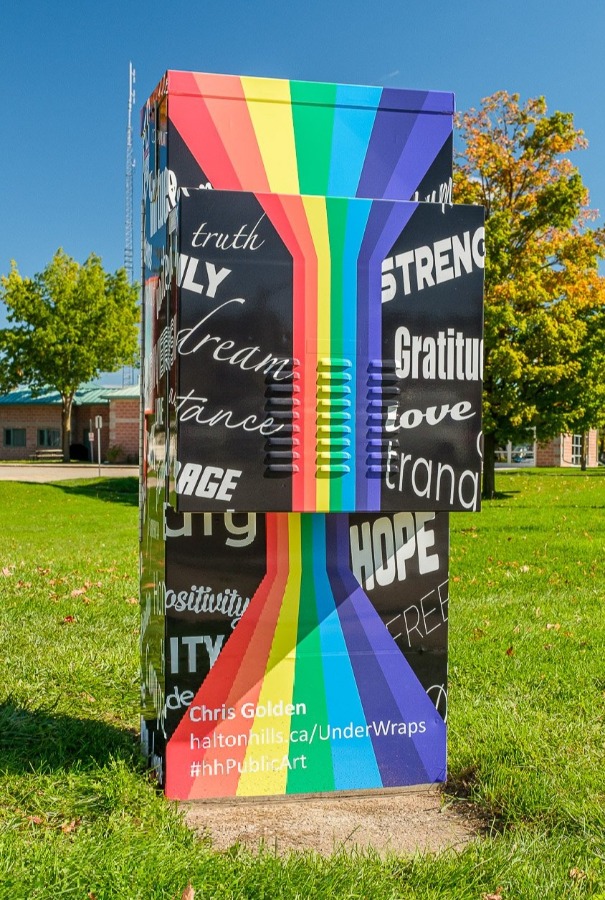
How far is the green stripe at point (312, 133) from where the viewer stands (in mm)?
3152

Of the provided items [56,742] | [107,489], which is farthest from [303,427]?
[107,489]

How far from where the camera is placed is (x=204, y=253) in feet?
9.37

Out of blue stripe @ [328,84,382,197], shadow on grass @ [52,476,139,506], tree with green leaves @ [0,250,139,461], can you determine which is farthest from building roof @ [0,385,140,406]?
blue stripe @ [328,84,382,197]

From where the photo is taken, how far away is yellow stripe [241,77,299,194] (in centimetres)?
312

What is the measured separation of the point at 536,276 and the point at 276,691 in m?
18.8

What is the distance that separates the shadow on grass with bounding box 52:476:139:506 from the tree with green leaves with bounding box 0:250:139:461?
511 inches

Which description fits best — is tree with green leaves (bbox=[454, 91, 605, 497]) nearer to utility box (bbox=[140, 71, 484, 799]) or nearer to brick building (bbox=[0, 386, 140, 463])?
utility box (bbox=[140, 71, 484, 799])

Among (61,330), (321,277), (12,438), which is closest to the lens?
(321,277)

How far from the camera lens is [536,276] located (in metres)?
20.5

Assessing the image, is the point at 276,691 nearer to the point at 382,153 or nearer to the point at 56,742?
the point at 56,742

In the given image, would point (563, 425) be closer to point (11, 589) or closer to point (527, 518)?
point (527, 518)

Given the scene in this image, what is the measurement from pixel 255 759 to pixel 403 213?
6.49ft

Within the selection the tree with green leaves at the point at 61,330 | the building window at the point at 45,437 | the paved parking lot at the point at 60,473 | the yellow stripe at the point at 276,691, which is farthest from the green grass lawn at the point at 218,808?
the building window at the point at 45,437

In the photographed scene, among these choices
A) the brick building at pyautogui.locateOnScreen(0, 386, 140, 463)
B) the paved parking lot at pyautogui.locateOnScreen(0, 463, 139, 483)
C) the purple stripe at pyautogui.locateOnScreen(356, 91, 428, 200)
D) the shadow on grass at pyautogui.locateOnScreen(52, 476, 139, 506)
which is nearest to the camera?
the purple stripe at pyautogui.locateOnScreen(356, 91, 428, 200)
